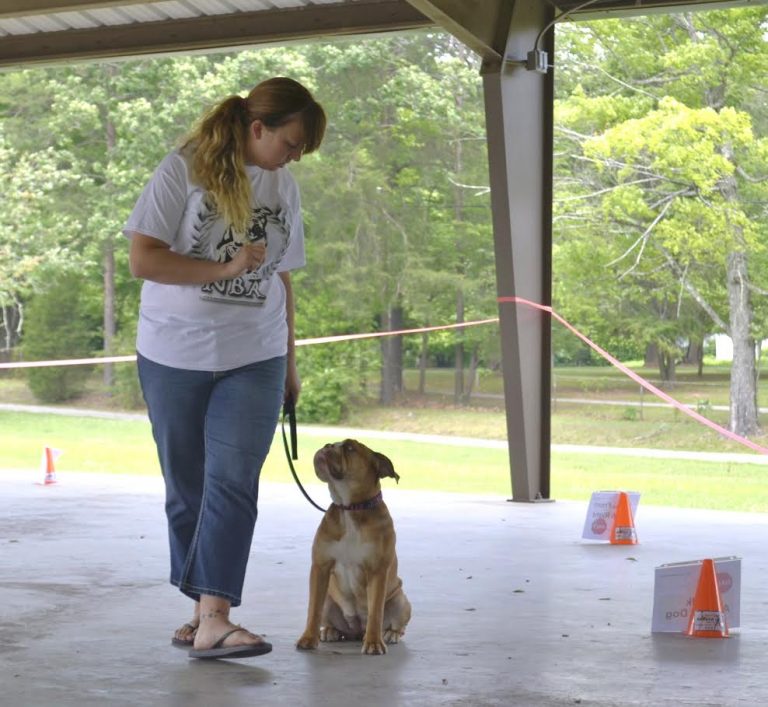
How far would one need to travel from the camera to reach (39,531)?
754cm

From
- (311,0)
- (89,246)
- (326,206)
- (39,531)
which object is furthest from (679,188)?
(39,531)

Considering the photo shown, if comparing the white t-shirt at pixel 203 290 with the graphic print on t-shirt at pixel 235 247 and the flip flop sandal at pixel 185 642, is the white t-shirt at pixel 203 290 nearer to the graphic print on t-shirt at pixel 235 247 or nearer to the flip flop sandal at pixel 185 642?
the graphic print on t-shirt at pixel 235 247

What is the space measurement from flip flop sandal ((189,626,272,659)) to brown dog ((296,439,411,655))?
11.2 inches

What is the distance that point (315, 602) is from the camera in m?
4.31

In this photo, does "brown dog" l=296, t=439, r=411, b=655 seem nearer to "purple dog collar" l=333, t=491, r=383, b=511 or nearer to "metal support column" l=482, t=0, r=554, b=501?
"purple dog collar" l=333, t=491, r=383, b=511

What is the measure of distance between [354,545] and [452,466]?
54.7 feet

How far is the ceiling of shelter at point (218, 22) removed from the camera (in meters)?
8.48

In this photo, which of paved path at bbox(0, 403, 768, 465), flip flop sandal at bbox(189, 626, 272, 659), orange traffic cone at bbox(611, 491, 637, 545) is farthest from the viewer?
paved path at bbox(0, 403, 768, 465)

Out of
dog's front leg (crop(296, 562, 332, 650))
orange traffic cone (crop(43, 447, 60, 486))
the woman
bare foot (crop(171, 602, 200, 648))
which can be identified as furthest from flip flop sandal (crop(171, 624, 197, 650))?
orange traffic cone (crop(43, 447, 60, 486))

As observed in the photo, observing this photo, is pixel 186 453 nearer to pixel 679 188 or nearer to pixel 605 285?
pixel 679 188

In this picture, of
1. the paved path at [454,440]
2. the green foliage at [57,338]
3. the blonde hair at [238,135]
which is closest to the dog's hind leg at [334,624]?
the blonde hair at [238,135]

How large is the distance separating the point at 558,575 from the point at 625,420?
2104 cm

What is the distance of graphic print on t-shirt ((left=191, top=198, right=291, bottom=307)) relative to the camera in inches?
158

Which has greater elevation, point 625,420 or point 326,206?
point 326,206
